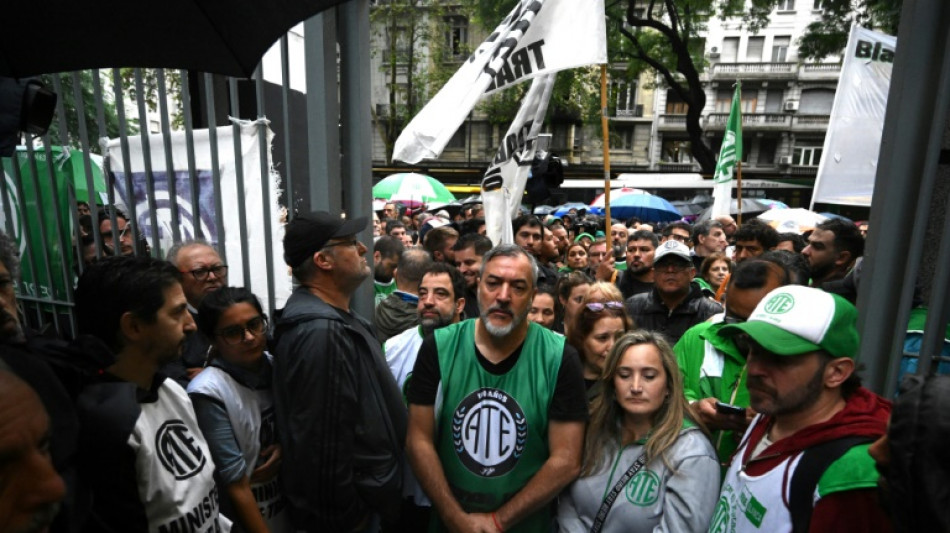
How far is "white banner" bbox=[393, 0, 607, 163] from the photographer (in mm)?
3859

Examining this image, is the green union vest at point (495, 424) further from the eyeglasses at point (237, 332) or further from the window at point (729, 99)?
the window at point (729, 99)

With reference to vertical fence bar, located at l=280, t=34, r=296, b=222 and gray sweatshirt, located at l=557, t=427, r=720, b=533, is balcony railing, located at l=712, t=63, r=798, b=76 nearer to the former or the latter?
vertical fence bar, located at l=280, t=34, r=296, b=222

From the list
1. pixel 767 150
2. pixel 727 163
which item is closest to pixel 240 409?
pixel 727 163

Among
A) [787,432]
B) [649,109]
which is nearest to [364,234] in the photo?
[787,432]

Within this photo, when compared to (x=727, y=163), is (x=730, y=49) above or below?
above

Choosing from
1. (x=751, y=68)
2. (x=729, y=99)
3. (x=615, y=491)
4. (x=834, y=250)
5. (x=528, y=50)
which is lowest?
(x=615, y=491)

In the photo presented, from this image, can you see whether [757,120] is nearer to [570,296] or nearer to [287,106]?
[570,296]

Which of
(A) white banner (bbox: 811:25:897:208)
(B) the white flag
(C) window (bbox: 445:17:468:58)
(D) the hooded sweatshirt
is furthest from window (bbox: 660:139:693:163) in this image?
(D) the hooded sweatshirt

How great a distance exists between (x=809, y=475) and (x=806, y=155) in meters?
45.2

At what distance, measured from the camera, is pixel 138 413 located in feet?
5.48

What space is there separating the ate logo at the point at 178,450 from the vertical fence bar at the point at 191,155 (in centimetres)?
122

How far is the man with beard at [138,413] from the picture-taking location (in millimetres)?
1619

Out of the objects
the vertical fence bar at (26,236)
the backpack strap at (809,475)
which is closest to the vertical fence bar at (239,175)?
the vertical fence bar at (26,236)

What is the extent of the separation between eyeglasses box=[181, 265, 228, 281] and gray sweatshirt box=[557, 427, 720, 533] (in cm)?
194
